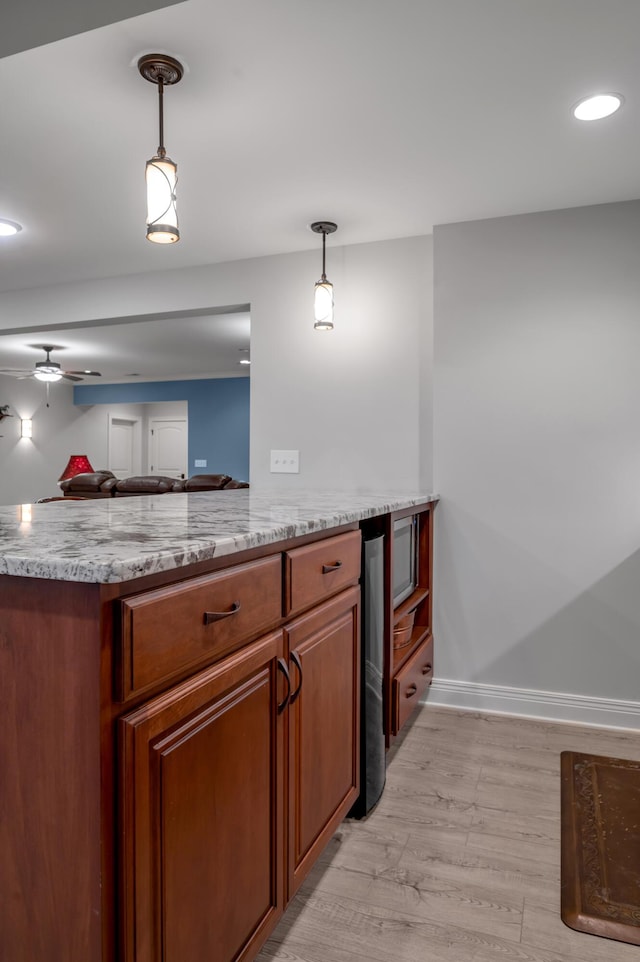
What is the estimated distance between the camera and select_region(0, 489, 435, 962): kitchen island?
78cm

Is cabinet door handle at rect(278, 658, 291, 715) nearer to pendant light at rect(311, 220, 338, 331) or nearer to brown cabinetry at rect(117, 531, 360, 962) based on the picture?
brown cabinetry at rect(117, 531, 360, 962)

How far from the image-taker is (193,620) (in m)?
0.94

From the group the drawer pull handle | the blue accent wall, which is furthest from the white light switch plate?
the blue accent wall

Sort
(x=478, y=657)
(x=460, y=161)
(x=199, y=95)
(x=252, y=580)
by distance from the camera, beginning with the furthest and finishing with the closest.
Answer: (x=478, y=657), (x=460, y=161), (x=199, y=95), (x=252, y=580)

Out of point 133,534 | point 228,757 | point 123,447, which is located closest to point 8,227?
point 133,534

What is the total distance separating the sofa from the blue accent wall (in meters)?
3.06

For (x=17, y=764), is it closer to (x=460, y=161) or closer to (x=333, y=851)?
(x=333, y=851)

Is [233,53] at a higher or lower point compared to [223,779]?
higher

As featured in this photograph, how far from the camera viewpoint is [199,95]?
6.08 feet

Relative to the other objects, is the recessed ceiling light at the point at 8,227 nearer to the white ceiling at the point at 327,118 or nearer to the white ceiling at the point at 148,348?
the white ceiling at the point at 327,118

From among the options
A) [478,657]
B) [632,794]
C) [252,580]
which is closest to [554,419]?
[478,657]

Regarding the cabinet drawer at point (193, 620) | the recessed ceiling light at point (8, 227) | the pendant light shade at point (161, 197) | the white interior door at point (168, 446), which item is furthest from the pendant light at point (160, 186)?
the white interior door at point (168, 446)

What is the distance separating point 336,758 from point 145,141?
2.09 metres

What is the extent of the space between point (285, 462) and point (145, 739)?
2487 millimetres
